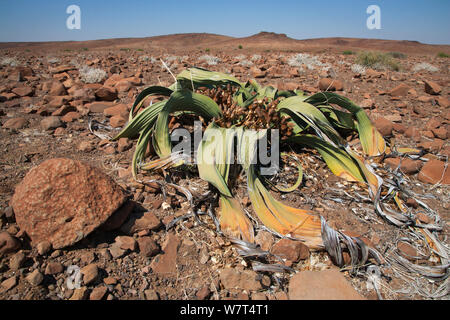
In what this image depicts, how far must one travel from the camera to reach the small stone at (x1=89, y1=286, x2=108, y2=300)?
3.44 ft

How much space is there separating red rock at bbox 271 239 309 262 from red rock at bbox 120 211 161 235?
598 millimetres

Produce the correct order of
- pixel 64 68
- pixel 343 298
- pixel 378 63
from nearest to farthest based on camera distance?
pixel 343 298
pixel 64 68
pixel 378 63

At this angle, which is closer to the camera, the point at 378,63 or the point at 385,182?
the point at 385,182

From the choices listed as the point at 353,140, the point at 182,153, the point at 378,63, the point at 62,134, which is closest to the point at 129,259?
the point at 182,153

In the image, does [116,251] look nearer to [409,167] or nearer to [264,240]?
[264,240]

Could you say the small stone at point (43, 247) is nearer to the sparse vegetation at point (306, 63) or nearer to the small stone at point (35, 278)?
the small stone at point (35, 278)

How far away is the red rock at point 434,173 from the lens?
74.8 inches

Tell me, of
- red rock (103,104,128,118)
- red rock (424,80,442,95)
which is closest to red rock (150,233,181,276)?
red rock (103,104,128,118)

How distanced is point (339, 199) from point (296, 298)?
2.46 ft

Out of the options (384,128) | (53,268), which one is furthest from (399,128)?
(53,268)

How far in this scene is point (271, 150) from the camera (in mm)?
1840

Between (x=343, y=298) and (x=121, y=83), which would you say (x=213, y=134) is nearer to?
(x=343, y=298)

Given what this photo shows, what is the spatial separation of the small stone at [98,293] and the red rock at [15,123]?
1753 millimetres

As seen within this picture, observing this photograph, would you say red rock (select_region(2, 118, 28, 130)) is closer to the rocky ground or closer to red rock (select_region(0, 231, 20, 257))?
the rocky ground
